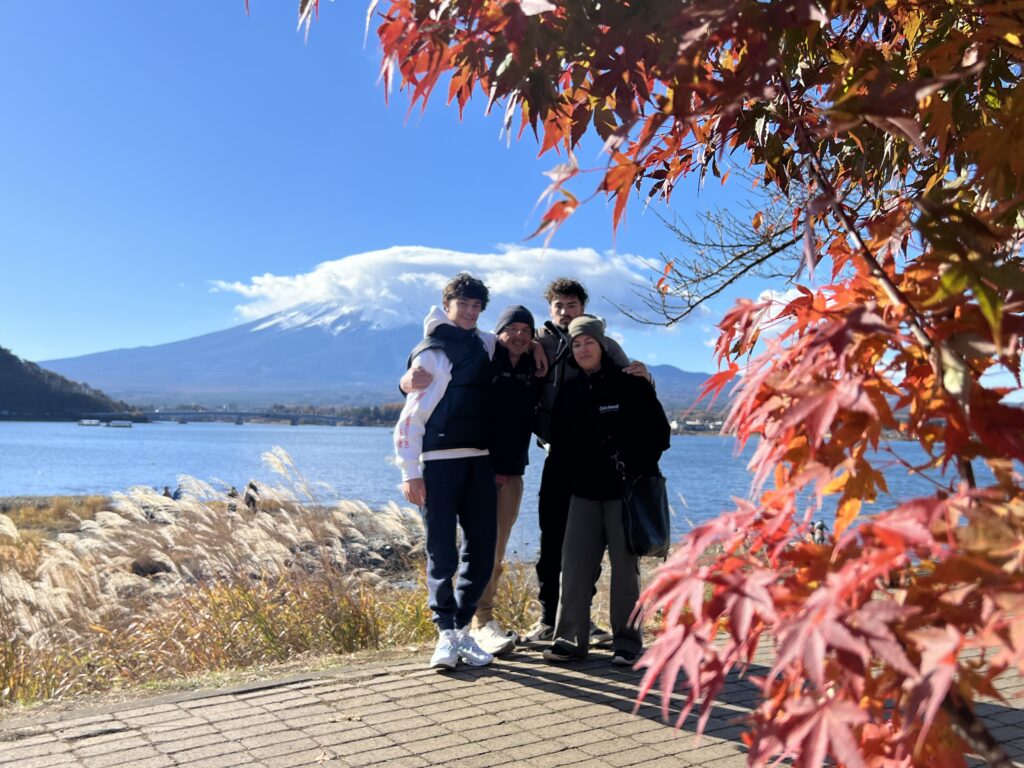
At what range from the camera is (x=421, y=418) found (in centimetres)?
486

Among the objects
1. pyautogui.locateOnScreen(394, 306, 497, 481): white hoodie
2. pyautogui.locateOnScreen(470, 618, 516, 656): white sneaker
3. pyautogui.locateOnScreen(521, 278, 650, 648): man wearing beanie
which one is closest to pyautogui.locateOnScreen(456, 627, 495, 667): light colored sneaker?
pyautogui.locateOnScreen(470, 618, 516, 656): white sneaker

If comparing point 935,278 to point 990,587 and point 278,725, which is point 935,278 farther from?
point 278,725

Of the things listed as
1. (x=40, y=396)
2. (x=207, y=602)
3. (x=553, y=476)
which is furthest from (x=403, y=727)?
(x=40, y=396)

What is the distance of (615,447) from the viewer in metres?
4.92

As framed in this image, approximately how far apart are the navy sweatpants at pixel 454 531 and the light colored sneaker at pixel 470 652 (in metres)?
0.07

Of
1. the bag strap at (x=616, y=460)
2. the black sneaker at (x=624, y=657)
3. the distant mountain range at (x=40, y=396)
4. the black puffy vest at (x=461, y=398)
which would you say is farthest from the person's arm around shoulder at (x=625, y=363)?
the distant mountain range at (x=40, y=396)

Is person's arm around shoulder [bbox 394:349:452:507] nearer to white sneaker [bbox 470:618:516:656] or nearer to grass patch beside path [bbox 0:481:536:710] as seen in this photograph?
white sneaker [bbox 470:618:516:656]

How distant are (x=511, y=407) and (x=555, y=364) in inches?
18.9

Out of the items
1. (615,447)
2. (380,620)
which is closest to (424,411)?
(615,447)

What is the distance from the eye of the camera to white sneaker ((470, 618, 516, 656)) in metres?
Result: 5.00

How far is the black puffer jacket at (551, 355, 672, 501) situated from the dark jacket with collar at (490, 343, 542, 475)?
1.04 ft

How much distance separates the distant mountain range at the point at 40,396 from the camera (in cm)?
12025

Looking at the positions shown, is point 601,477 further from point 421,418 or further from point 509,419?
point 421,418

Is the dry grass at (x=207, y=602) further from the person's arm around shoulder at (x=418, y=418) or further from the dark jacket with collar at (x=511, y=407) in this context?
the dark jacket with collar at (x=511, y=407)
